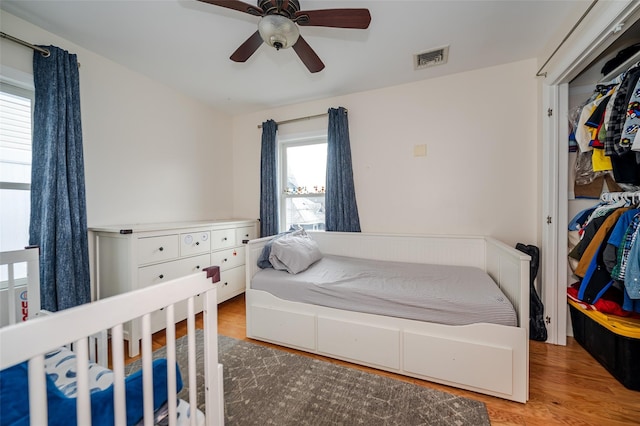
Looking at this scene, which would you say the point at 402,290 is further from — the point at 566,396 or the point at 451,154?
the point at 451,154

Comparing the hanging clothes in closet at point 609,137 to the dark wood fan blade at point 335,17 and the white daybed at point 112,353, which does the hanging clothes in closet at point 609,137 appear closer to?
the dark wood fan blade at point 335,17

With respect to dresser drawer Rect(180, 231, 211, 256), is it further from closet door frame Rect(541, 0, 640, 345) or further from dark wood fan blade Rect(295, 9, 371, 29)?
closet door frame Rect(541, 0, 640, 345)

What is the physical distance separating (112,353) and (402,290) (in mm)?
1507

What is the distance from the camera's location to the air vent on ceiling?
2.05 metres

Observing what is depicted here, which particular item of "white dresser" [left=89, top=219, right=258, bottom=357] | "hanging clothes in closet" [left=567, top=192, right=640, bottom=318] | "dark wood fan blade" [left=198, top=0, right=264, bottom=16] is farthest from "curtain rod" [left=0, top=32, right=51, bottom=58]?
"hanging clothes in closet" [left=567, top=192, right=640, bottom=318]

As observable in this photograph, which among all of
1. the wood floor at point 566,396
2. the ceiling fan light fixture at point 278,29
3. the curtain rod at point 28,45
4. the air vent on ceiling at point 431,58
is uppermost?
the air vent on ceiling at point 431,58

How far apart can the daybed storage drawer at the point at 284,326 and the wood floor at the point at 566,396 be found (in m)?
0.12

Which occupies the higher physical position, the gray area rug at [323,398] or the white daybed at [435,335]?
the white daybed at [435,335]

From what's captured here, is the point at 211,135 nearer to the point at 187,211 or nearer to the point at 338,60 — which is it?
the point at 187,211

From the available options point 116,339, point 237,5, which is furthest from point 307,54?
point 116,339

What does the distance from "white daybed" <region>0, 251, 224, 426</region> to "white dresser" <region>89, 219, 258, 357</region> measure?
1.02 metres

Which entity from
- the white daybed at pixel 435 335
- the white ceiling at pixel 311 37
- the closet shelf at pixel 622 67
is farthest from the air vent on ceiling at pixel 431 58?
the white daybed at pixel 435 335

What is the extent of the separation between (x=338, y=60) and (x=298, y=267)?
6.04 feet

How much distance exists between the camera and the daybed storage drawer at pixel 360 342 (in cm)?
158
